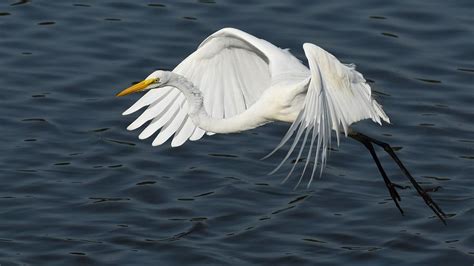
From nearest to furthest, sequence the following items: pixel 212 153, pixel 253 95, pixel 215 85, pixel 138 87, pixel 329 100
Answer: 1. pixel 329 100
2. pixel 138 87
3. pixel 215 85
4. pixel 253 95
5. pixel 212 153

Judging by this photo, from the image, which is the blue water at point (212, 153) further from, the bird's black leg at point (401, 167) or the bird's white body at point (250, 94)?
the bird's white body at point (250, 94)

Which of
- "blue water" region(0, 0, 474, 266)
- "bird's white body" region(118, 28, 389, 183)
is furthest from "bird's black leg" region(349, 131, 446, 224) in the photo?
"blue water" region(0, 0, 474, 266)

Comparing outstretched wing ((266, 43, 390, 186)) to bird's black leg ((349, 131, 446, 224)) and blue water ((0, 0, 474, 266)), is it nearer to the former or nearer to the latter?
bird's black leg ((349, 131, 446, 224))

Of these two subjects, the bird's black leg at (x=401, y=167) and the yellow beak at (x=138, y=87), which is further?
the bird's black leg at (x=401, y=167)

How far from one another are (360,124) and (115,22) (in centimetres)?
321

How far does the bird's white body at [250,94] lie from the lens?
871 cm

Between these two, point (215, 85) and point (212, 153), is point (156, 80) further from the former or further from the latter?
point (212, 153)

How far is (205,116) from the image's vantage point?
9.45m

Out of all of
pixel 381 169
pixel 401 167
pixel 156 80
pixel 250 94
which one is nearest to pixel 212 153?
pixel 250 94

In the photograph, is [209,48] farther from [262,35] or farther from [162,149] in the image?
[262,35]

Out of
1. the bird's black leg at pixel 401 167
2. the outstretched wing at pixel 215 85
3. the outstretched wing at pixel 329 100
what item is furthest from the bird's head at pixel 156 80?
the bird's black leg at pixel 401 167

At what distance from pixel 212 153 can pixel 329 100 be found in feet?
11.8

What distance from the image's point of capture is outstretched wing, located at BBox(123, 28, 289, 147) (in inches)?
403

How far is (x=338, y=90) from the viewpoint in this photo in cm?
905
